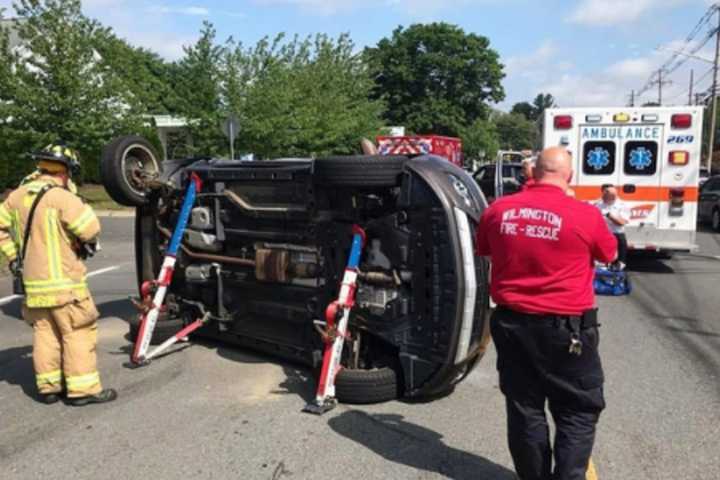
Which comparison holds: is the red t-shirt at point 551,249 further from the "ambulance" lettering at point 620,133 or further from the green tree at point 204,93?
the green tree at point 204,93

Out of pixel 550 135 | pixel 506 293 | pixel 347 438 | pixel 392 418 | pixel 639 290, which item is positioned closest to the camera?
pixel 506 293

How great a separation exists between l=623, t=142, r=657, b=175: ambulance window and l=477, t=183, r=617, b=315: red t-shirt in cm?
801

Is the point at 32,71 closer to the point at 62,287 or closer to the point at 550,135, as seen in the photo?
the point at 550,135

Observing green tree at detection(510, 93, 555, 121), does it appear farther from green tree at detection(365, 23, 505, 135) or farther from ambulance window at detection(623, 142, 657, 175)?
ambulance window at detection(623, 142, 657, 175)

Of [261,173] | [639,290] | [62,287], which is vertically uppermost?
[261,173]

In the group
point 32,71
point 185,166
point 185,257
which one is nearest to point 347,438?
point 185,257

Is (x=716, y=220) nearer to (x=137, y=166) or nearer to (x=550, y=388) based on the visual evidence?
(x=137, y=166)

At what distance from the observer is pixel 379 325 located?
4500 mm

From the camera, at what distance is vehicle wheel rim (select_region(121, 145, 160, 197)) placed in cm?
575

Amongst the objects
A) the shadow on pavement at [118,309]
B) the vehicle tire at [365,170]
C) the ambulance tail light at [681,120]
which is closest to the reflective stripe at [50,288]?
the vehicle tire at [365,170]

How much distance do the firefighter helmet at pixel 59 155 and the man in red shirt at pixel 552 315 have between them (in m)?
3.18

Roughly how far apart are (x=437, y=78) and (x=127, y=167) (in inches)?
2312

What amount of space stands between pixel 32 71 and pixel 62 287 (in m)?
19.0

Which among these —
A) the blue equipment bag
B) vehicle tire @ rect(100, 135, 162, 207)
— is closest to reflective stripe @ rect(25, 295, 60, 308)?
vehicle tire @ rect(100, 135, 162, 207)
